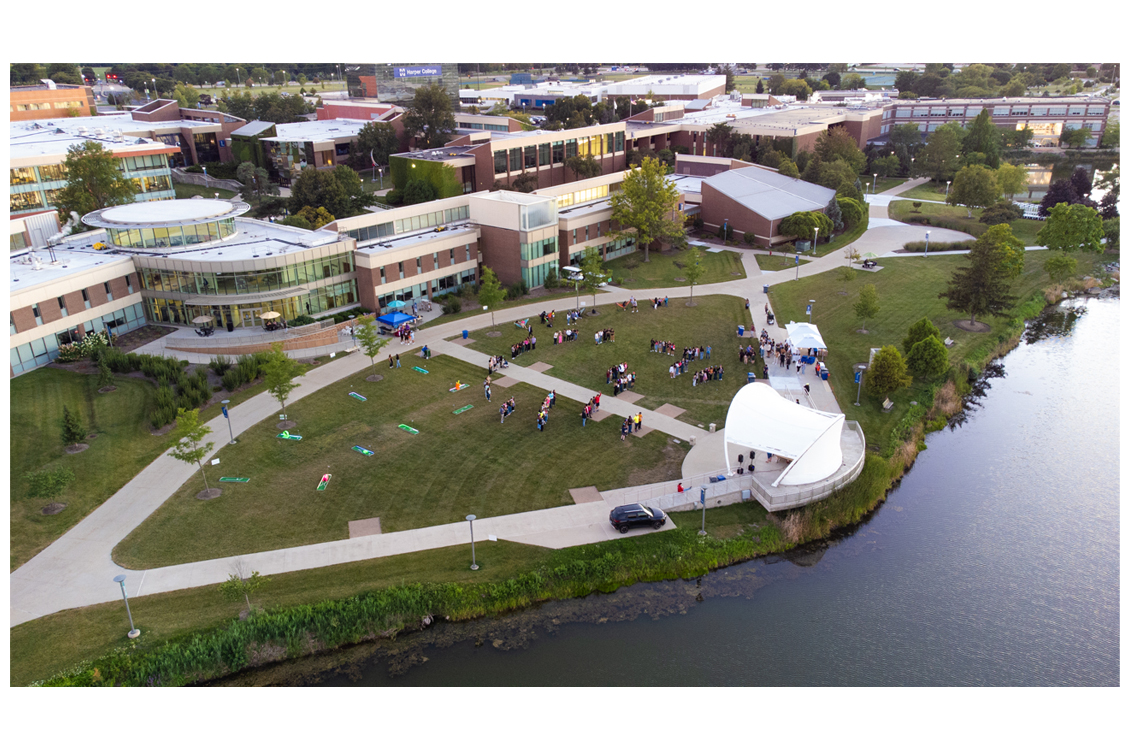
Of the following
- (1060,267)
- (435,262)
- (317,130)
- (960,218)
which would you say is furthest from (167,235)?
(960,218)

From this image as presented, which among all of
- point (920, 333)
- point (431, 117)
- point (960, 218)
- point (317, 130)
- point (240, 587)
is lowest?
point (240, 587)

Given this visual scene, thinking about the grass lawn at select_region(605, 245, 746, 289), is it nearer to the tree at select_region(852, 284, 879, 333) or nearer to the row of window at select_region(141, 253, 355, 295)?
the tree at select_region(852, 284, 879, 333)

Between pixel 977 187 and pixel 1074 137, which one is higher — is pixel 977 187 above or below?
below

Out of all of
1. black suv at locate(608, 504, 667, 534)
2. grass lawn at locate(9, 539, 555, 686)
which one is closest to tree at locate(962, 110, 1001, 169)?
black suv at locate(608, 504, 667, 534)

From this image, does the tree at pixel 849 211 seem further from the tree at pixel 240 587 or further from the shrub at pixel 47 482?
the shrub at pixel 47 482

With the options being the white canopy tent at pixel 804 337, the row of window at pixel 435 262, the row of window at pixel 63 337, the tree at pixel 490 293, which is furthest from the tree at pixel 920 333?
the row of window at pixel 63 337

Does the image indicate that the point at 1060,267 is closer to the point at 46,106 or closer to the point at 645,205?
the point at 645,205

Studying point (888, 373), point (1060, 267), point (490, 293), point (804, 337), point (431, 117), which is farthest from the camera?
point (431, 117)
